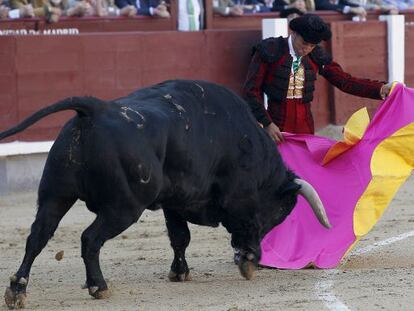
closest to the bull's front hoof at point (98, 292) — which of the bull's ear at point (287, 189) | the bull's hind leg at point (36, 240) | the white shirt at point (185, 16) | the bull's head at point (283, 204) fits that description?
the bull's hind leg at point (36, 240)

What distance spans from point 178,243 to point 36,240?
1081 millimetres

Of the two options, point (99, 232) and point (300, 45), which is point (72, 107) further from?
point (300, 45)

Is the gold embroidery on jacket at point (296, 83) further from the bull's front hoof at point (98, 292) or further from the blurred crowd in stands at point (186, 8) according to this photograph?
the blurred crowd in stands at point (186, 8)

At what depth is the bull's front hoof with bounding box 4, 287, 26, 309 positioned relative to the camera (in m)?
4.97

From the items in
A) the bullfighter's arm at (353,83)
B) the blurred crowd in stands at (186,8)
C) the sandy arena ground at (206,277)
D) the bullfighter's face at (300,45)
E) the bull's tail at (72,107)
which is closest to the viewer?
the bull's tail at (72,107)

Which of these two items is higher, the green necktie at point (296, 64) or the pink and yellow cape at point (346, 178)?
the green necktie at point (296, 64)

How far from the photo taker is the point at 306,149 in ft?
21.6

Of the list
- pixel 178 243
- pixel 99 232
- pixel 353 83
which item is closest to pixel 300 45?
pixel 353 83

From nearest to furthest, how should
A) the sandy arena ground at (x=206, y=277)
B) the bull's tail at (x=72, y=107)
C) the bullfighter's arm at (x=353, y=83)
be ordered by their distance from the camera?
1. the bull's tail at (x=72, y=107)
2. the sandy arena ground at (x=206, y=277)
3. the bullfighter's arm at (x=353, y=83)

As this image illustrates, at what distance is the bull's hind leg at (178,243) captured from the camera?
589cm

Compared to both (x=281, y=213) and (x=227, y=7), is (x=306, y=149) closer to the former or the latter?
(x=281, y=213)

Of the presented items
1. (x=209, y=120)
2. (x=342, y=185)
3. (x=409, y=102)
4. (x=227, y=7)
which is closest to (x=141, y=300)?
(x=209, y=120)

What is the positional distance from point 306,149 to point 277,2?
259 inches

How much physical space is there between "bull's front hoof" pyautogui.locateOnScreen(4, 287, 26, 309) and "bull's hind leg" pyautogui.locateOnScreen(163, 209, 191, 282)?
109 centimetres
